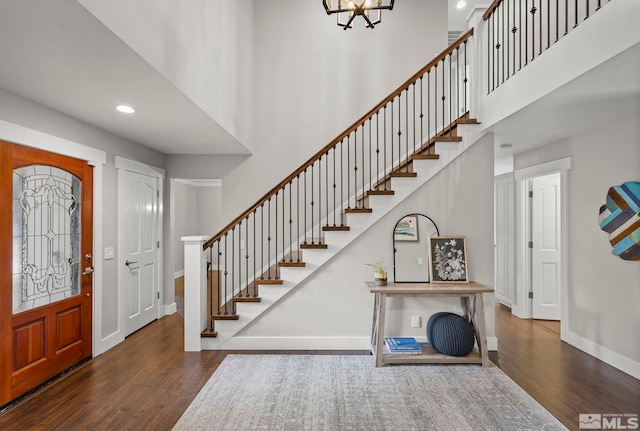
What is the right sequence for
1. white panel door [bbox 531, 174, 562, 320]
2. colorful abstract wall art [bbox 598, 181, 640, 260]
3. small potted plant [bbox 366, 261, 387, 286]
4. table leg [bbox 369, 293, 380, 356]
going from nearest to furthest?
colorful abstract wall art [bbox 598, 181, 640, 260] → small potted plant [bbox 366, 261, 387, 286] → table leg [bbox 369, 293, 380, 356] → white panel door [bbox 531, 174, 562, 320]

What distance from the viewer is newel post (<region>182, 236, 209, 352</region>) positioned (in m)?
3.90

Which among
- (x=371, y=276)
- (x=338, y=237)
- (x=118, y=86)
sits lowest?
(x=371, y=276)

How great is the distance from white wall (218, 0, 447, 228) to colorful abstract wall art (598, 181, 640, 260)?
9.92 ft

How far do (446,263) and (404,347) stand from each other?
40.0 inches

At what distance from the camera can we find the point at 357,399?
2.87 m

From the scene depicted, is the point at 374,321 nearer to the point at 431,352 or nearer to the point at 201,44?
the point at 431,352

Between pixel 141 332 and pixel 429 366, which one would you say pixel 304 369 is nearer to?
pixel 429 366

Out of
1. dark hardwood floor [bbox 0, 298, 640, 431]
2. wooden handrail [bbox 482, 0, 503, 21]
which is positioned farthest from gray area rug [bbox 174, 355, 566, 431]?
wooden handrail [bbox 482, 0, 503, 21]

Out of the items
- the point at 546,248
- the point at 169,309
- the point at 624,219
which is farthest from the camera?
the point at 169,309

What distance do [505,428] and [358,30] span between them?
5023 mm

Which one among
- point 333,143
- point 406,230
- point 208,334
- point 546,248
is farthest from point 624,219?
point 208,334

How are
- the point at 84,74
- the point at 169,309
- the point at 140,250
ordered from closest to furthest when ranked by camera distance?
the point at 84,74 → the point at 140,250 → the point at 169,309

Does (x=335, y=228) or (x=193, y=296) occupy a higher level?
(x=335, y=228)

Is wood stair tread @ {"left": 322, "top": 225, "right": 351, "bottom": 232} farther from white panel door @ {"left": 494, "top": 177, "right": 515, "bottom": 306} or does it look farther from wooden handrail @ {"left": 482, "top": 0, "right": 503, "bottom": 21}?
white panel door @ {"left": 494, "top": 177, "right": 515, "bottom": 306}
